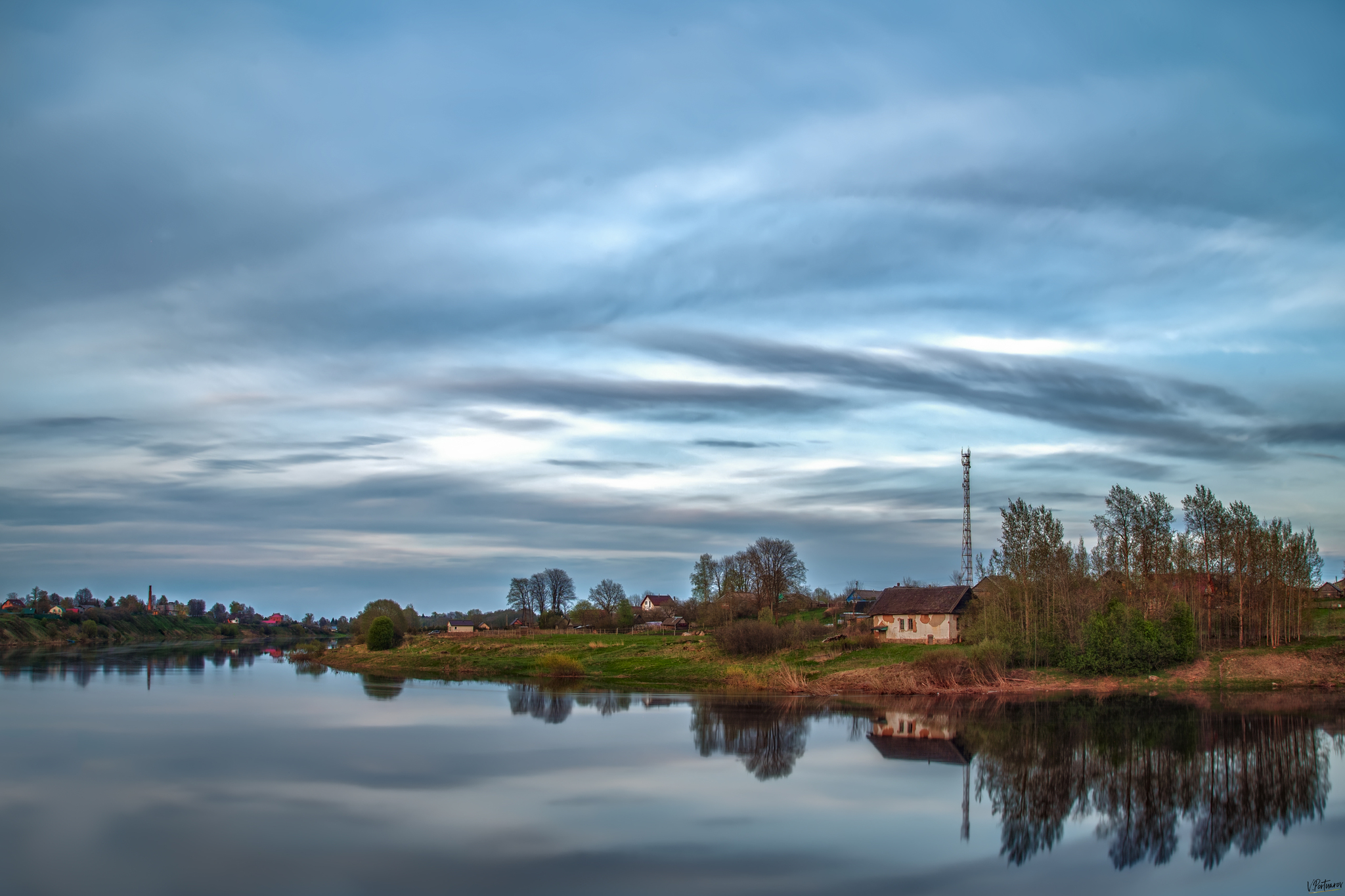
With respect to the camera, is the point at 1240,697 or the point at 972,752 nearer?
the point at 972,752

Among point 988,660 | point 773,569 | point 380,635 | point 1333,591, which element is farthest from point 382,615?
point 1333,591

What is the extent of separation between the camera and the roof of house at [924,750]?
27219 millimetres

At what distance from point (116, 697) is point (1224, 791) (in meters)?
48.8

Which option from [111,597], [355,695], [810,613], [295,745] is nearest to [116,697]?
[355,695]

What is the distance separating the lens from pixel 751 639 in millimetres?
58625

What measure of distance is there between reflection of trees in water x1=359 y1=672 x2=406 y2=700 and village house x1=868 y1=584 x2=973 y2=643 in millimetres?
31356

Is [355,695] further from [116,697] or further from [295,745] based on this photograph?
[295,745]

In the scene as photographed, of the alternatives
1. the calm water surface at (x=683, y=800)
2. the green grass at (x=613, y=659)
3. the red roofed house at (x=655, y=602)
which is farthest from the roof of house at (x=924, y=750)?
the red roofed house at (x=655, y=602)

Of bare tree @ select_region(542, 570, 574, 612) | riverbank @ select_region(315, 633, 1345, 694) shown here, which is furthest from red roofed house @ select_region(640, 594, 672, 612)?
riverbank @ select_region(315, 633, 1345, 694)

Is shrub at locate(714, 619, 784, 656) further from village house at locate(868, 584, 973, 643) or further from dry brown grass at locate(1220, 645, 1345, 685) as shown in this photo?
dry brown grass at locate(1220, 645, 1345, 685)

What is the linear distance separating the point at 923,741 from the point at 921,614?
31.8 metres

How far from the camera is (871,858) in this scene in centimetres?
1681

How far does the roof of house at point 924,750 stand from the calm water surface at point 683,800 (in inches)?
6.7

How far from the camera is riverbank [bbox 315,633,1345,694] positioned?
45.8m
